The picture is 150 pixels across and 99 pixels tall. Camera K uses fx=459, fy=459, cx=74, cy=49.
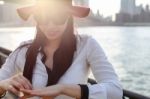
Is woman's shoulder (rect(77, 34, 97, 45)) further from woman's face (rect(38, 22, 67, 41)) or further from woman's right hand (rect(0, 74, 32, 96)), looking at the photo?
woman's right hand (rect(0, 74, 32, 96))

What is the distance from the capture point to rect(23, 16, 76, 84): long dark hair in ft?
7.56

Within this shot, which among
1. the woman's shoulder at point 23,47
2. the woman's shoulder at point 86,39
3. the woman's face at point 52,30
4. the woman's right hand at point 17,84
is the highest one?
the woman's face at point 52,30

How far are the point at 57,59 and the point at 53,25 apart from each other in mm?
196

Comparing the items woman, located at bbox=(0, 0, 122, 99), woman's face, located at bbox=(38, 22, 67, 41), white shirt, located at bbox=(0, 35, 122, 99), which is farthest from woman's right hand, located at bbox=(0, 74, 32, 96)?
woman's face, located at bbox=(38, 22, 67, 41)

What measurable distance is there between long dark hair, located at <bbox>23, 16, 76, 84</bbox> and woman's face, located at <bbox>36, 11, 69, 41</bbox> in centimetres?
6

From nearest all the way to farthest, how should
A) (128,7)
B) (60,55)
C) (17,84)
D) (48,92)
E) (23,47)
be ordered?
1. (48,92)
2. (17,84)
3. (60,55)
4. (23,47)
5. (128,7)

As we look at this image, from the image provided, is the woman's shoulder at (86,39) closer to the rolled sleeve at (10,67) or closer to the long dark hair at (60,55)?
the long dark hair at (60,55)

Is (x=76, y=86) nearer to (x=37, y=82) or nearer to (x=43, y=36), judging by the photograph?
(x=37, y=82)

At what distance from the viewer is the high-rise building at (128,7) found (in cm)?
5066

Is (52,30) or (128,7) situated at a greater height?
(52,30)

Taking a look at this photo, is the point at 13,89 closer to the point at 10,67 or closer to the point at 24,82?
the point at 24,82

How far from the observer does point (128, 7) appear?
54.6 m

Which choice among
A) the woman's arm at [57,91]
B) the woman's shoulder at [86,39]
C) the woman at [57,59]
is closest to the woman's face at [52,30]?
the woman at [57,59]

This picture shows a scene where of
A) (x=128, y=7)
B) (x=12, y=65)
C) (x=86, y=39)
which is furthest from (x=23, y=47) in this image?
(x=128, y=7)
